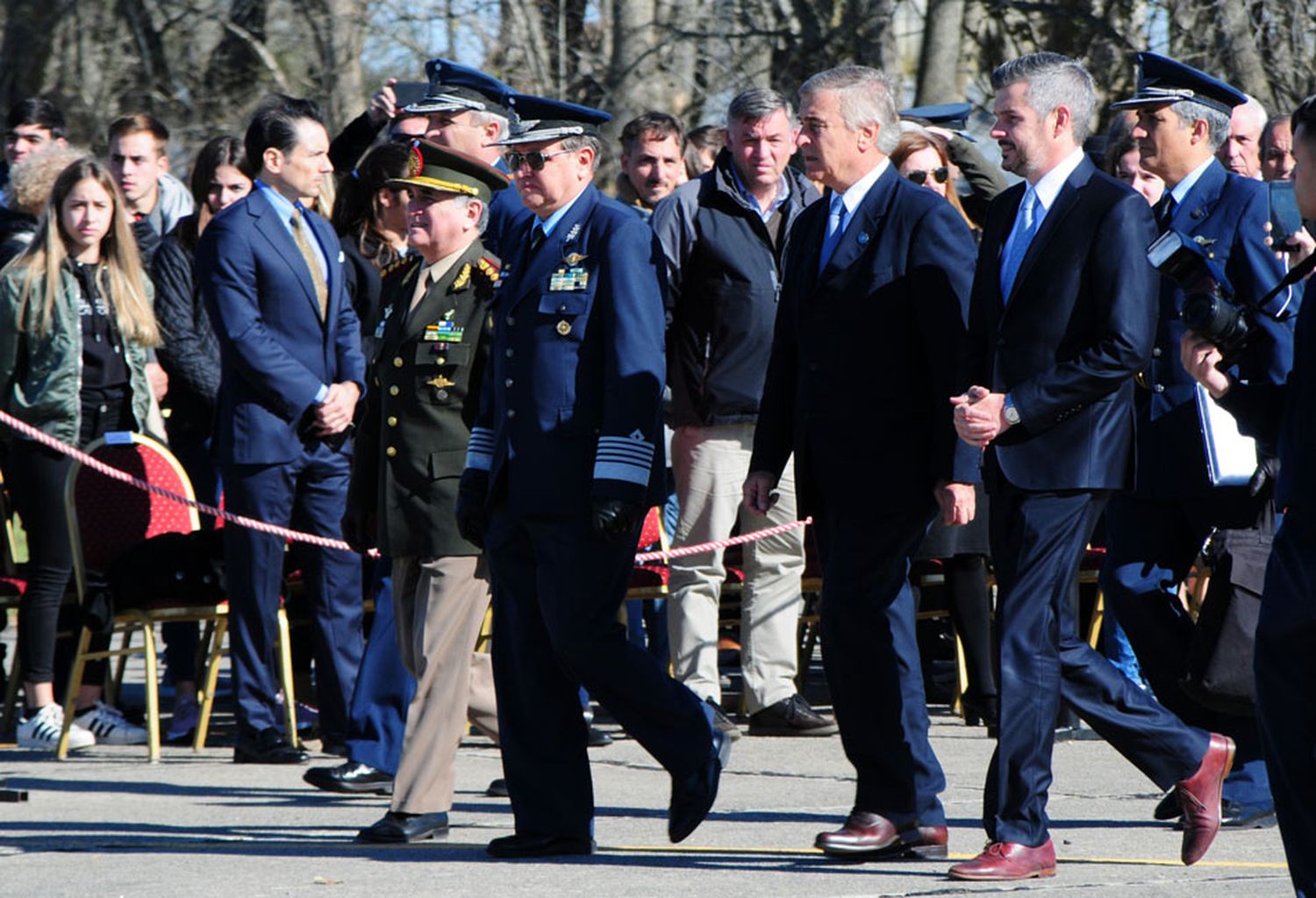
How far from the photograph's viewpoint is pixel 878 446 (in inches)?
243

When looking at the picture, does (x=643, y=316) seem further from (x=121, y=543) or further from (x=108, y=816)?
(x=121, y=543)

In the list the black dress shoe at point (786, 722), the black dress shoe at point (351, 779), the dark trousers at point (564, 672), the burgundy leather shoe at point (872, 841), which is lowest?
the black dress shoe at point (786, 722)

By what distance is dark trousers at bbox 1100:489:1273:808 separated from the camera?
675cm

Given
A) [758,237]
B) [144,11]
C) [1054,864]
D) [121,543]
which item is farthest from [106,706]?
[144,11]

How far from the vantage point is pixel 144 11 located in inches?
830

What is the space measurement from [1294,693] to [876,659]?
5.59 feet

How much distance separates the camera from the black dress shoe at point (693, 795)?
20.5 ft

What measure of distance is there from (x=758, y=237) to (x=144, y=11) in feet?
43.7

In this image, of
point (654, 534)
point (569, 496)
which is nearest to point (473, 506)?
point (569, 496)

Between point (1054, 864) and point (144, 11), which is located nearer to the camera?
point (1054, 864)

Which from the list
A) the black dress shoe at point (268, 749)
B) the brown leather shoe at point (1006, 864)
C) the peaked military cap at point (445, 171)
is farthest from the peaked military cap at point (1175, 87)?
the black dress shoe at point (268, 749)

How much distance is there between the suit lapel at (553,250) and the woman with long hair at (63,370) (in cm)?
330

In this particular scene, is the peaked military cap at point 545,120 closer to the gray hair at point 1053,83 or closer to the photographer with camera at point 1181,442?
the gray hair at point 1053,83

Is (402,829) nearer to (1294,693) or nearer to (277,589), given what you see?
(277,589)
